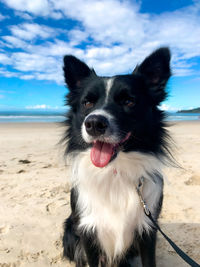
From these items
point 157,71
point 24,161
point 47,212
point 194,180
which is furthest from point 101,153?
point 24,161

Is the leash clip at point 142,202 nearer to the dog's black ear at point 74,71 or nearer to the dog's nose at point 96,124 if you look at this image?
the dog's nose at point 96,124

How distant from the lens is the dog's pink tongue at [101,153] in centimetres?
235

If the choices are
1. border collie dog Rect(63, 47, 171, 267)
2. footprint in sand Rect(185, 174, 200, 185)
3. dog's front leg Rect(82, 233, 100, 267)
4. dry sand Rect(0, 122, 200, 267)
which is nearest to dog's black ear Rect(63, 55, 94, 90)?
border collie dog Rect(63, 47, 171, 267)

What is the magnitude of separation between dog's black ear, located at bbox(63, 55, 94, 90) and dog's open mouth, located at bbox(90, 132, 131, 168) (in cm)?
109

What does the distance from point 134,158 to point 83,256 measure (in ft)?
4.35

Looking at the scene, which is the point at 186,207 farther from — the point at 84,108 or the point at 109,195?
the point at 84,108

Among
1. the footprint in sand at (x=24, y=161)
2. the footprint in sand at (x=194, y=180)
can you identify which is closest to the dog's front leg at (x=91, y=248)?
the footprint in sand at (x=194, y=180)

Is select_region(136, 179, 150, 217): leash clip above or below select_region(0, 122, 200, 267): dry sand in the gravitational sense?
above

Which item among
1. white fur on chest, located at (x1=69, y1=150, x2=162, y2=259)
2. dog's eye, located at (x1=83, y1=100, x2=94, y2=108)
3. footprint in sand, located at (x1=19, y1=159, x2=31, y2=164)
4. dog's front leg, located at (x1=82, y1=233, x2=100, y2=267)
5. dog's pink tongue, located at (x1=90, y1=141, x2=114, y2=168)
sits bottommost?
dog's front leg, located at (x1=82, y1=233, x2=100, y2=267)

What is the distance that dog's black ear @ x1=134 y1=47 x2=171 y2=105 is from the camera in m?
2.72

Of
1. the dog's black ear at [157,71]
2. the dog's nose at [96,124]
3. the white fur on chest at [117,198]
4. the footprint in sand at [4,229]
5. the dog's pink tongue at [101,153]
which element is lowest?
the footprint in sand at [4,229]

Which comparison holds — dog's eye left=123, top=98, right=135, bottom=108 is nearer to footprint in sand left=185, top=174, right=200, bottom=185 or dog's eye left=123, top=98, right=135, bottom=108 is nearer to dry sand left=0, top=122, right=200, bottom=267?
dry sand left=0, top=122, right=200, bottom=267

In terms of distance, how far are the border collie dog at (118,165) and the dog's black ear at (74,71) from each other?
111mm

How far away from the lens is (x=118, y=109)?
2.59m
